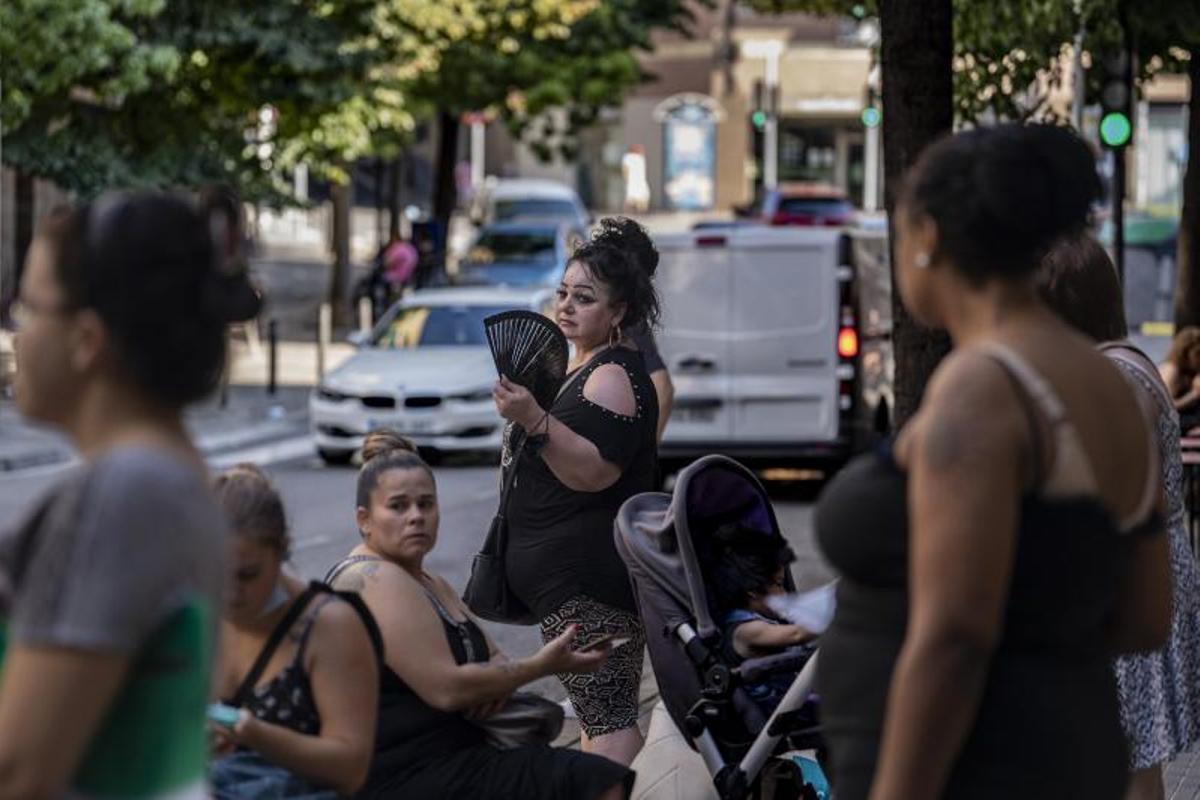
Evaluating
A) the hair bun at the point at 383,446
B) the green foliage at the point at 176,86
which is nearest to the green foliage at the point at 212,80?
the green foliage at the point at 176,86

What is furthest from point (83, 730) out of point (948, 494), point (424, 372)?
point (424, 372)

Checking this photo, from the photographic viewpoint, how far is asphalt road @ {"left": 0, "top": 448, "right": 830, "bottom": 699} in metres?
15.5

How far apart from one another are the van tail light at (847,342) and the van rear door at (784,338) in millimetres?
57

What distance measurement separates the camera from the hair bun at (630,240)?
7316 millimetres

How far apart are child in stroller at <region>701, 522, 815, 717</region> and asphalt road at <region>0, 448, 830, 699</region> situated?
5873 mm

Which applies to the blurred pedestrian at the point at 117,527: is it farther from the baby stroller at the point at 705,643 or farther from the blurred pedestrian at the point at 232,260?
the baby stroller at the point at 705,643

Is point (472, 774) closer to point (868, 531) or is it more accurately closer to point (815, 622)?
point (815, 622)

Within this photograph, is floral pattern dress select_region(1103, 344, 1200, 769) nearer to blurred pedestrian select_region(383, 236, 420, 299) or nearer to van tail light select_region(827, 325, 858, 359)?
van tail light select_region(827, 325, 858, 359)

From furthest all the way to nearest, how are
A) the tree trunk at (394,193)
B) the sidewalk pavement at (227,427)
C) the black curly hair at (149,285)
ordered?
the tree trunk at (394,193)
the sidewalk pavement at (227,427)
the black curly hair at (149,285)

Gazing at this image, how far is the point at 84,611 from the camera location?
3.04m

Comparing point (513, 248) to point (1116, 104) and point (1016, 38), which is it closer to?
point (1116, 104)

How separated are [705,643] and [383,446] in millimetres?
891

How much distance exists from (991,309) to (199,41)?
84.3ft

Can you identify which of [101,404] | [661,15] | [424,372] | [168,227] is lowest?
[424,372]
